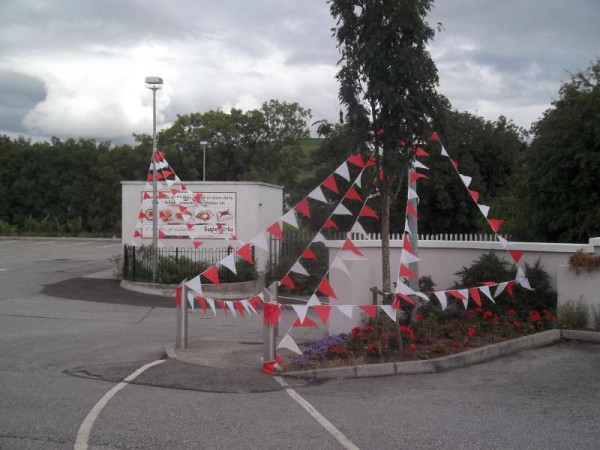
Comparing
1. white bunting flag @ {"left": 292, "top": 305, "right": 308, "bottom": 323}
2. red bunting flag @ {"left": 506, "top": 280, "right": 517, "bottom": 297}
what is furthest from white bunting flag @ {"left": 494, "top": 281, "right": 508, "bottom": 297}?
white bunting flag @ {"left": 292, "top": 305, "right": 308, "bottom": 323}

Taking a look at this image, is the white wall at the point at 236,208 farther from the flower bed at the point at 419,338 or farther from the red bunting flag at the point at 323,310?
the red bunting flag at the point at 323,310

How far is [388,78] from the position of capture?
8.98m

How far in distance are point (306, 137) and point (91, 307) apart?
35437 mm

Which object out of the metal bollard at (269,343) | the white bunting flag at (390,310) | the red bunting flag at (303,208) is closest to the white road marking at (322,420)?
the metal bollard at (269,343)

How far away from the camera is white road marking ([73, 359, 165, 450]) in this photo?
5652mm

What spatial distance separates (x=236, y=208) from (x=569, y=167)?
10.6 m

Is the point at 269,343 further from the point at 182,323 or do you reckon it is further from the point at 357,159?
the point at 357,159

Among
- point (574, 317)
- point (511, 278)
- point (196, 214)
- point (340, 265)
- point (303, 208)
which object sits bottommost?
point (574, 317)

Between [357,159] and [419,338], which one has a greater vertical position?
[357,159]

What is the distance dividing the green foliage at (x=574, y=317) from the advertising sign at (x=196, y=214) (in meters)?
13.5

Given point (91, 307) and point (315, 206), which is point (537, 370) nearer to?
point (91, 307)

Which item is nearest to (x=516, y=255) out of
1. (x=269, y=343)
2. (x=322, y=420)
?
(x=269, y=343)

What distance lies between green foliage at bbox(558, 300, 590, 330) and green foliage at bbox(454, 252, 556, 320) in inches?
15.5

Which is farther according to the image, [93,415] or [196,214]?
[196,214]
